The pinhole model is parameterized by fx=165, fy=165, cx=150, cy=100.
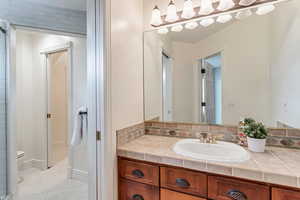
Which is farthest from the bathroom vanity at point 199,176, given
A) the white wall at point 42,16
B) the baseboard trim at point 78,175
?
the white wall at point 42,16

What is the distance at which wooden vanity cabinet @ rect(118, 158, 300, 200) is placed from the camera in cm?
91

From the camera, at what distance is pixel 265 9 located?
4.44 ft

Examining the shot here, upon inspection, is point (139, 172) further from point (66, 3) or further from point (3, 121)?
point (66, 3)

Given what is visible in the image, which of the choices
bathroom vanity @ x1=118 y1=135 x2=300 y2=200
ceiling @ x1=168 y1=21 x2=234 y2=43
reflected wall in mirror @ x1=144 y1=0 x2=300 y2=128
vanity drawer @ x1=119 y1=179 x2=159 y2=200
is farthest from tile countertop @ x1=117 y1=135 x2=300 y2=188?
ceiling @ x1=168 y1=21 x2=234 y2=43

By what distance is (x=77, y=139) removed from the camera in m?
1.53

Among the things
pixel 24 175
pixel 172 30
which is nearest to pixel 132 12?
pixel 172 30

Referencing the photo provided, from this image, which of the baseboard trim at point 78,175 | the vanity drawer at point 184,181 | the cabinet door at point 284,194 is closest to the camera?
the cabinet door at point 284,194

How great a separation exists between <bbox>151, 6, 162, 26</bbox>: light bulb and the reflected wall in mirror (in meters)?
0.11

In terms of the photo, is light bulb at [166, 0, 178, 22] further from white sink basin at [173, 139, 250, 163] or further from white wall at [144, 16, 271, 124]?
white sink basin at [173, 139, 250, 163]

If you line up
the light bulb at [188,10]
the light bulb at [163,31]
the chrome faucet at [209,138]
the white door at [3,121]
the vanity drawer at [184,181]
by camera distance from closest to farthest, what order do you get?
the vanity drawer at [184,181], the chrome faucet at [209,138], the light bulb at [188,10], the light bulb at [163,31], the white door at [3,121]

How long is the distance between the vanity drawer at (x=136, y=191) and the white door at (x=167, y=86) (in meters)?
0.76

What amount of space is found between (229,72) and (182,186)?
1103 mm

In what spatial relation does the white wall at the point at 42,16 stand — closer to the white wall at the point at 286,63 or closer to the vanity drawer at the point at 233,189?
the white wall at the point at 286,63

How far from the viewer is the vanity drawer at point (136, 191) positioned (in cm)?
121
